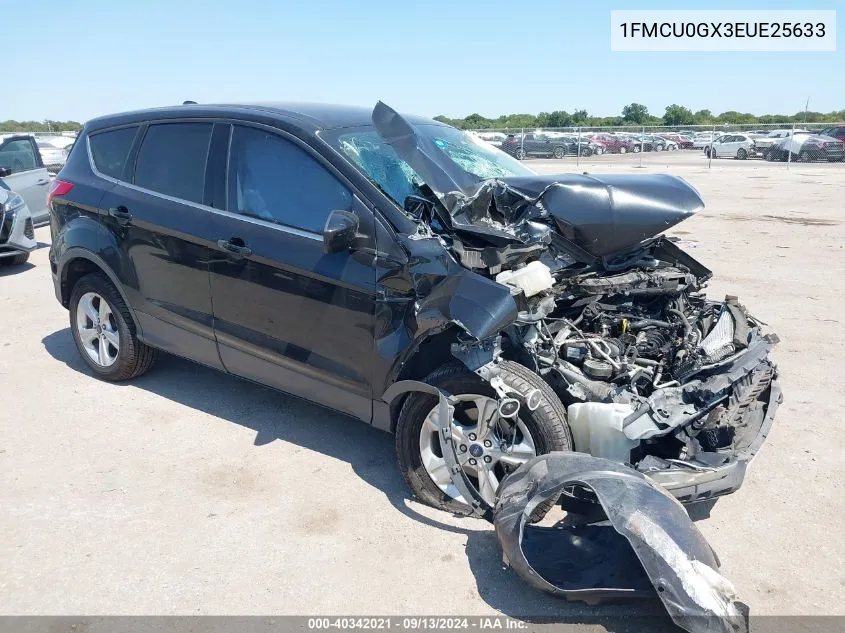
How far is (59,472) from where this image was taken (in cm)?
404

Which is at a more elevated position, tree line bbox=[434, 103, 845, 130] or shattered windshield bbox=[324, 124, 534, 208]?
tree line bbox=[434, 103, 845, 130]

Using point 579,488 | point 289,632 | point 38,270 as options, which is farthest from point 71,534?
point 38,270

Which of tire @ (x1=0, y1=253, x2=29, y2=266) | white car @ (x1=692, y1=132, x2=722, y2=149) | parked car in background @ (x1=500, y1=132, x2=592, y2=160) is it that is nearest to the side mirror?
tire @ (x1=0, y1=253, x2=29, y2=266)

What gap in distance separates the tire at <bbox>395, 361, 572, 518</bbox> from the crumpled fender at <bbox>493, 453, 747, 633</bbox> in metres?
0.17

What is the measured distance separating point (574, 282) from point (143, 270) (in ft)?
9.35

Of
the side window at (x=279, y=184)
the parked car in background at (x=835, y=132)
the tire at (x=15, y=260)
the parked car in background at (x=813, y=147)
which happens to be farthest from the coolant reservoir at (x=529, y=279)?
the parked car in background at (x=835, y=132)

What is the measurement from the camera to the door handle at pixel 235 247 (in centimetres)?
399

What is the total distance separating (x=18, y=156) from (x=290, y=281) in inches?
374

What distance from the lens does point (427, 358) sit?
3598 mm

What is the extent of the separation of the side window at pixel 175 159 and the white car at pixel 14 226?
5513mm

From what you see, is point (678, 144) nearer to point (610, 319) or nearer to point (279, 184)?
point (610, 319)

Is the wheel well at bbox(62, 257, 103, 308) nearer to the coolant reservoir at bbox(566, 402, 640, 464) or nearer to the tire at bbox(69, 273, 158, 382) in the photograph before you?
the tire at bbox(69, 273, 158, 382)

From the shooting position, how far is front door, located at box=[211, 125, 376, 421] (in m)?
3.70

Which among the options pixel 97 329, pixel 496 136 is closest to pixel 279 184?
pixel 97 329
